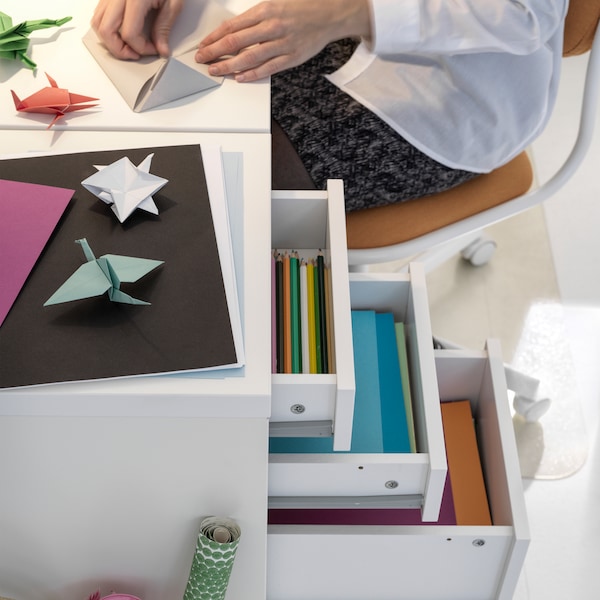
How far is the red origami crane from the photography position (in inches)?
39.7

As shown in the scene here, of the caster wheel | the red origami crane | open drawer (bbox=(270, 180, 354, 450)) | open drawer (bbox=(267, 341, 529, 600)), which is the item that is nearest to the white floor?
the caster wheel

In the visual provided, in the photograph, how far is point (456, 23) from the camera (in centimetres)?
112

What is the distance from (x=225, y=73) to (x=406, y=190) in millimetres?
339

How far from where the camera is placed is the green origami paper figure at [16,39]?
1.09 m

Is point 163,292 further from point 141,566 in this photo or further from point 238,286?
point 141,566

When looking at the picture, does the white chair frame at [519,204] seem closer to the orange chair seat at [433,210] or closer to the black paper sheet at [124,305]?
the orange chair seat at [433,210]

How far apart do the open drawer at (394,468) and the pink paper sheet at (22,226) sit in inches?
13.9

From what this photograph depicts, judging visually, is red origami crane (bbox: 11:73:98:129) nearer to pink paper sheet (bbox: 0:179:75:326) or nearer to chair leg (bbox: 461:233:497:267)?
pink paper sheet (bbox: 0:179:75:326)

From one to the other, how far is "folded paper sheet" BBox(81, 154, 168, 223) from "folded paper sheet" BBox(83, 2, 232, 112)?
13 centimetres

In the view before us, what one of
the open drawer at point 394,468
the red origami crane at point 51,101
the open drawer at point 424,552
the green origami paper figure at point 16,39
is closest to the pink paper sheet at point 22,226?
the red origami crane at point 51,101

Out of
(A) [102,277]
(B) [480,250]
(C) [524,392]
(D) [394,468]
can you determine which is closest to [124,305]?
(A) [102,277]

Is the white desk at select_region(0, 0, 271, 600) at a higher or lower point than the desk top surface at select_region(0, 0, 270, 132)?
lower

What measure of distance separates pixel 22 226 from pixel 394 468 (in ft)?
1.58

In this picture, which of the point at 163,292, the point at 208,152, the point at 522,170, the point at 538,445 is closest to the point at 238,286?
the point at 163,292
